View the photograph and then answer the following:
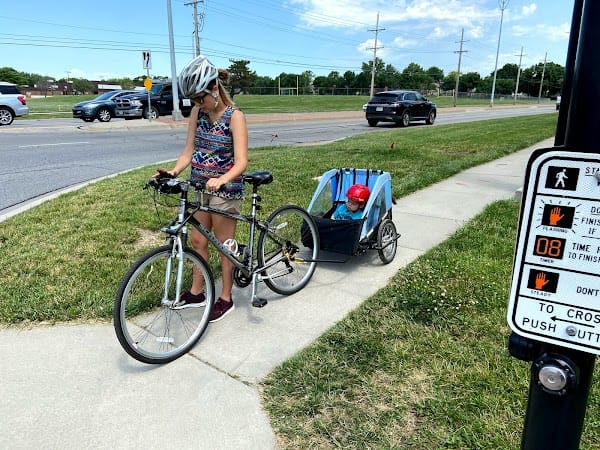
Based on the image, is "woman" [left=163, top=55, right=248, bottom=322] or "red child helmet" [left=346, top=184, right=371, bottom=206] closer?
"woman" [left=163, top=55, right=248, bottom=322]

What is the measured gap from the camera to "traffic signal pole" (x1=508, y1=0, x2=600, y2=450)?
0.84 meters

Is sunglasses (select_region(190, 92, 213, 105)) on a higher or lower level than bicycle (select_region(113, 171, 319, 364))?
higher

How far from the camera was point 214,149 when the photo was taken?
3.18 meters

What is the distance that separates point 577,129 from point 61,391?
2.81 metres

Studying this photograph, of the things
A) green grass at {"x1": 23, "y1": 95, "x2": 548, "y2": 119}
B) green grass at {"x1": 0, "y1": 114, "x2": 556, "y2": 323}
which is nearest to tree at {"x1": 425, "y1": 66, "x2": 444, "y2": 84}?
green grass at {"x1": 23, "y1": 95, "x2": 548, "y2": 119}

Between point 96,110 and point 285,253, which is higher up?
point 96,110

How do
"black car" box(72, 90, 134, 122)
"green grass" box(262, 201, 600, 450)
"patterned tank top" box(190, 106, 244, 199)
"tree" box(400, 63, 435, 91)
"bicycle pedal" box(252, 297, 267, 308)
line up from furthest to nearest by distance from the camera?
"tree" box(400, 63, 435, 91)
"black car" box(72, 90, 134, 122)
"bicycle pedal" box(252, 297, 267, 308)
"patterned tank top" box(190, 106, 244, 199)
"green grass" box(262, 201, 600, 450)

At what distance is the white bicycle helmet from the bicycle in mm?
576

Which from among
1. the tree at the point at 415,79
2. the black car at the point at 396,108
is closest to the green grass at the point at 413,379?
the black car at the point at 396,108

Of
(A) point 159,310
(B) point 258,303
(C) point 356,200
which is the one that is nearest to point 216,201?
(B) point 258,303

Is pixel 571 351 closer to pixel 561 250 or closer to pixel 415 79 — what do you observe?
pixel 561 250

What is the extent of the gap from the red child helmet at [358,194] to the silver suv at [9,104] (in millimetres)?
19994

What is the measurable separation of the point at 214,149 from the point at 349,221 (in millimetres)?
1536

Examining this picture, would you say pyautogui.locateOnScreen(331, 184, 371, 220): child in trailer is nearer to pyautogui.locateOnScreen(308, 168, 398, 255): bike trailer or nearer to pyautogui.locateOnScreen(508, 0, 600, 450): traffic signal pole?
pyautogui.locateOnScreen(308, 168, 398, 255): bike trailer
